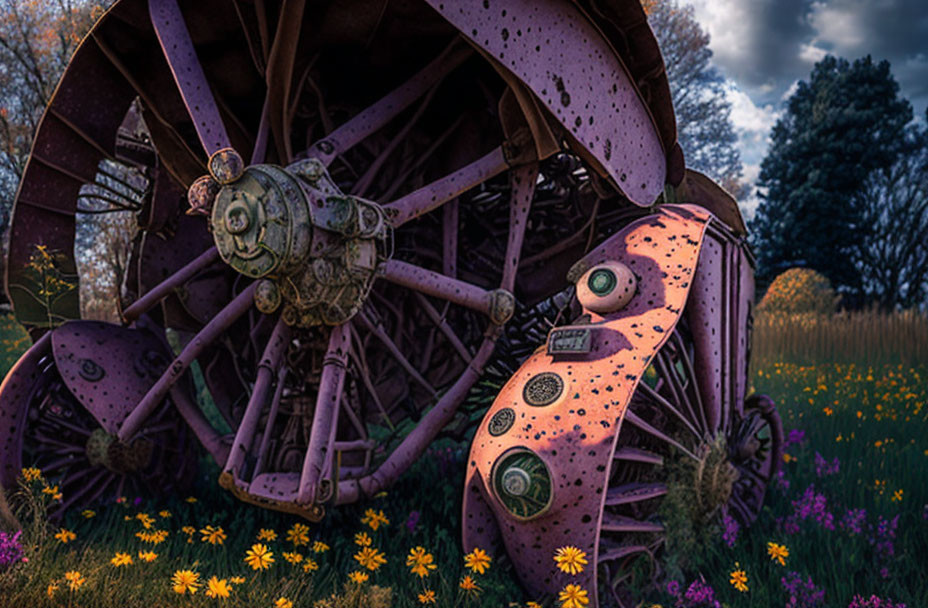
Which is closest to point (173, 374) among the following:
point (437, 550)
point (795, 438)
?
point (437, 550)

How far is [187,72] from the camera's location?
2895 mm

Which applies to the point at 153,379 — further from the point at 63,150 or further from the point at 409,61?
the point at 409,61

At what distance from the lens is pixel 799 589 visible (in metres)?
2.66

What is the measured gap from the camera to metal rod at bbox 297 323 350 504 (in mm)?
2588

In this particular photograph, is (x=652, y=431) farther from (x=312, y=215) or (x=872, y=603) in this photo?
(x=312, y=215)

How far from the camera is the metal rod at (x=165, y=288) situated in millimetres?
3471

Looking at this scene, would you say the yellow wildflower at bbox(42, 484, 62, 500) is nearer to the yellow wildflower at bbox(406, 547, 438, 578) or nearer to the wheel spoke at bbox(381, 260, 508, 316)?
the yellow wildflower at bbox(406, 547, 438, 578)

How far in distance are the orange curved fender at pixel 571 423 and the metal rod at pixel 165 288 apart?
1954 millimetres

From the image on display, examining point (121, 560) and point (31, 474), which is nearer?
point (121, 560)

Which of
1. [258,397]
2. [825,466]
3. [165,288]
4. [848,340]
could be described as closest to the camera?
[258,397]

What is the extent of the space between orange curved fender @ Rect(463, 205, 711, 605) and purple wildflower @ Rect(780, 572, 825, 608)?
984 mm

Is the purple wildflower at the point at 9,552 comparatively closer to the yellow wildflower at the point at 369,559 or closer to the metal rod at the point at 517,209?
the yellow wildflower at the point at 369,559

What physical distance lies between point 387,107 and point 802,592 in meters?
2.78

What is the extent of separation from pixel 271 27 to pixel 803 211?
848 inches
